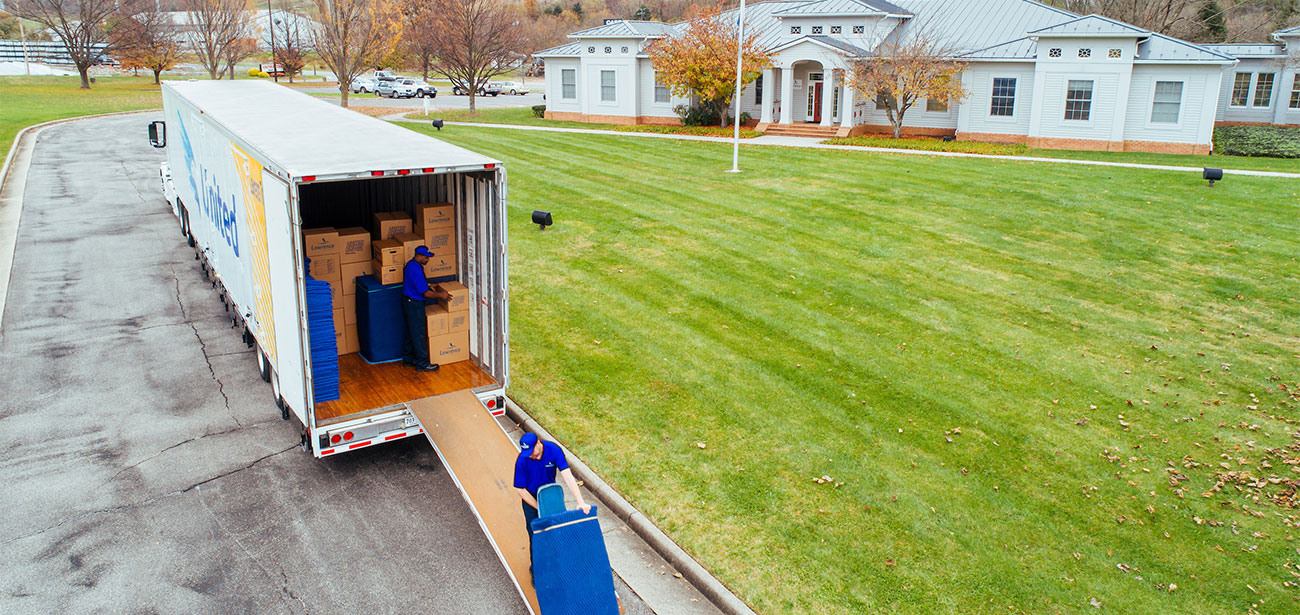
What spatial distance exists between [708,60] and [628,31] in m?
6.38

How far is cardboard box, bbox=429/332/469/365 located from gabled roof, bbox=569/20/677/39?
33265 mm

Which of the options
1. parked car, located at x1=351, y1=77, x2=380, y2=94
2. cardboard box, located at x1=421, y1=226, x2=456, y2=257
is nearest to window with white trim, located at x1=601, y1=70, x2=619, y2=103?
parked car, located at x1=351, y1=77, x2=380, y2=94

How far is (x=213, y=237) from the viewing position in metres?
12.6

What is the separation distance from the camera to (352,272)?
33.6 feet

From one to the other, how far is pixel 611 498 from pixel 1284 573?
6.30m

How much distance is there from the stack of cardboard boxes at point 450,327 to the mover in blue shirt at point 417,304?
2.8 inches

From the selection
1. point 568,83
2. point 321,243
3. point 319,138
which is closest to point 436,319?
point 321,243

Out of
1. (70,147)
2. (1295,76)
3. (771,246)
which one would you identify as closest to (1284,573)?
(771,246)

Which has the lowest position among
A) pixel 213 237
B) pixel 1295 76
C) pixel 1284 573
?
pixel 1284 573

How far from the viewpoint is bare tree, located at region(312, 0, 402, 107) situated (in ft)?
142

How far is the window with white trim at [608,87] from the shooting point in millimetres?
42469

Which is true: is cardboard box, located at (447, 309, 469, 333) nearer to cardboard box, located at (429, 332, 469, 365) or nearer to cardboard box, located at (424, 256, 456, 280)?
cardboard box, located at (429, 332, 469, 365)

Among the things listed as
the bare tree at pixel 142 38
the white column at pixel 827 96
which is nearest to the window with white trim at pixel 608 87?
the white column at pixel 827 96

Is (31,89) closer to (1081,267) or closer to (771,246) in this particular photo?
(771,246)
